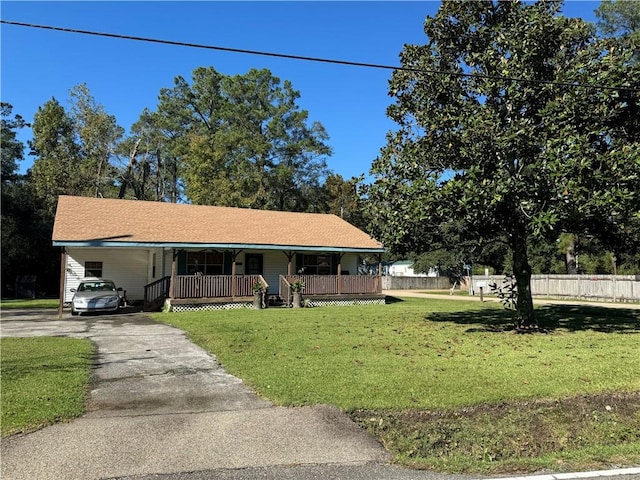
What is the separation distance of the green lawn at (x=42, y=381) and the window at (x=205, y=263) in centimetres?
1175

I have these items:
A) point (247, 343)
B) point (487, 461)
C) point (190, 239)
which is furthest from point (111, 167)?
point (487, 461)

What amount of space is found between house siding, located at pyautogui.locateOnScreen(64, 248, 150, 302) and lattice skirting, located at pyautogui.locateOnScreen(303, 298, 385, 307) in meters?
7.76

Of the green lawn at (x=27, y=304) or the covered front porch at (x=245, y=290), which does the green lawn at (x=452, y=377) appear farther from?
the green lawn at (x=27, y=304)

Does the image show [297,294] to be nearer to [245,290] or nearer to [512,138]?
[245,290]

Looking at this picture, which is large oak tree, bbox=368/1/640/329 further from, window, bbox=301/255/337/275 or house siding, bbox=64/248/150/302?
house siding, bbox=64/248/150/302

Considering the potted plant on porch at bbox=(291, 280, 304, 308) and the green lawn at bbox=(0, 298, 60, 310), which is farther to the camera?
the green lawn at bbox=(0, 298, 60, 310)

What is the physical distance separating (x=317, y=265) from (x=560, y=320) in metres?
12.9

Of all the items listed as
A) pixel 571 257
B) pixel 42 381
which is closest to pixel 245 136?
pixel 571 257

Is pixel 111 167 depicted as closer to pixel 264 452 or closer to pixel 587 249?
pixel 587 249

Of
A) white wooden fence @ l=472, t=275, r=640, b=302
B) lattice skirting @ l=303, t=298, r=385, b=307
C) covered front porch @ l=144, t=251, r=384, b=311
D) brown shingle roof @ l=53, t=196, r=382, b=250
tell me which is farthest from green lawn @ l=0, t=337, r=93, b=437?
white wooden fence @ l=472, t=275, r=640, b=302

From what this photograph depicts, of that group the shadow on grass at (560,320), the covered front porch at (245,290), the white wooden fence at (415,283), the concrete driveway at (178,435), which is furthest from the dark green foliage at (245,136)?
the concrete driveway at (178,435)

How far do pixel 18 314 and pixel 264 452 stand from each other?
61.0 ft

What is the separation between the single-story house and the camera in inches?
813

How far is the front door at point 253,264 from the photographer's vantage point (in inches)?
974
